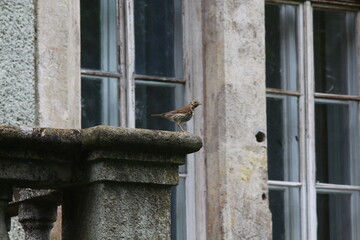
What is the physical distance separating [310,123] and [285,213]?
67 centimetres

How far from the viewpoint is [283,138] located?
8531 mm

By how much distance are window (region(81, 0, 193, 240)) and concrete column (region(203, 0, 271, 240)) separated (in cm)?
22

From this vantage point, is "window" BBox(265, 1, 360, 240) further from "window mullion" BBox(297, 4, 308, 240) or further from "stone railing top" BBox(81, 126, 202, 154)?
"stone railing top" BBox(81, 126, 202, 154)

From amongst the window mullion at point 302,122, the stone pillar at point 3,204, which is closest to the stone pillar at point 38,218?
the stone pillar at point 3,204

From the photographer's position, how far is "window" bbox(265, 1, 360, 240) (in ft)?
27.8

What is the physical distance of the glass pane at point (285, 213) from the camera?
8.39 metres

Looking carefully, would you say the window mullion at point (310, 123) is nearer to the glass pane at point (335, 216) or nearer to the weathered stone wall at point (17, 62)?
the glass pane at point (335, 216)

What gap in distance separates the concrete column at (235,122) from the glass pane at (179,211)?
0.60ft

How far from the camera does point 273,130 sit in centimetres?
850

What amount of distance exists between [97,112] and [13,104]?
0.90m

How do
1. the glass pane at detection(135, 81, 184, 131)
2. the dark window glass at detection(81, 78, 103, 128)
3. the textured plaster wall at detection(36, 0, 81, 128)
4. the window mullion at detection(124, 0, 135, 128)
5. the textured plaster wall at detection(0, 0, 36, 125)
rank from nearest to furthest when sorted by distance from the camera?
the textured plaster wall at detection(0, 0, 36, 125), the textured plaster wall at detection(36, 0, 81, 128), the dark window glass at detection(81, 78, 103, 128), the window mullion at detection(124, 0, 135, 128), the glass pane at detection(135, 81, 184, 131)

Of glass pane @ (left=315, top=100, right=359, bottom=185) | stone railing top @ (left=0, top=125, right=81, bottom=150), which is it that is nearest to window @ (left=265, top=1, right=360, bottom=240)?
glass pane @ (left=315, top=100, right=359, bottom=185)

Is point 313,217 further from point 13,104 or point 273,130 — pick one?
point 13,104

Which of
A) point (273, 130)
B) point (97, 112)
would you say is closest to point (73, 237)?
point (97, 112)
